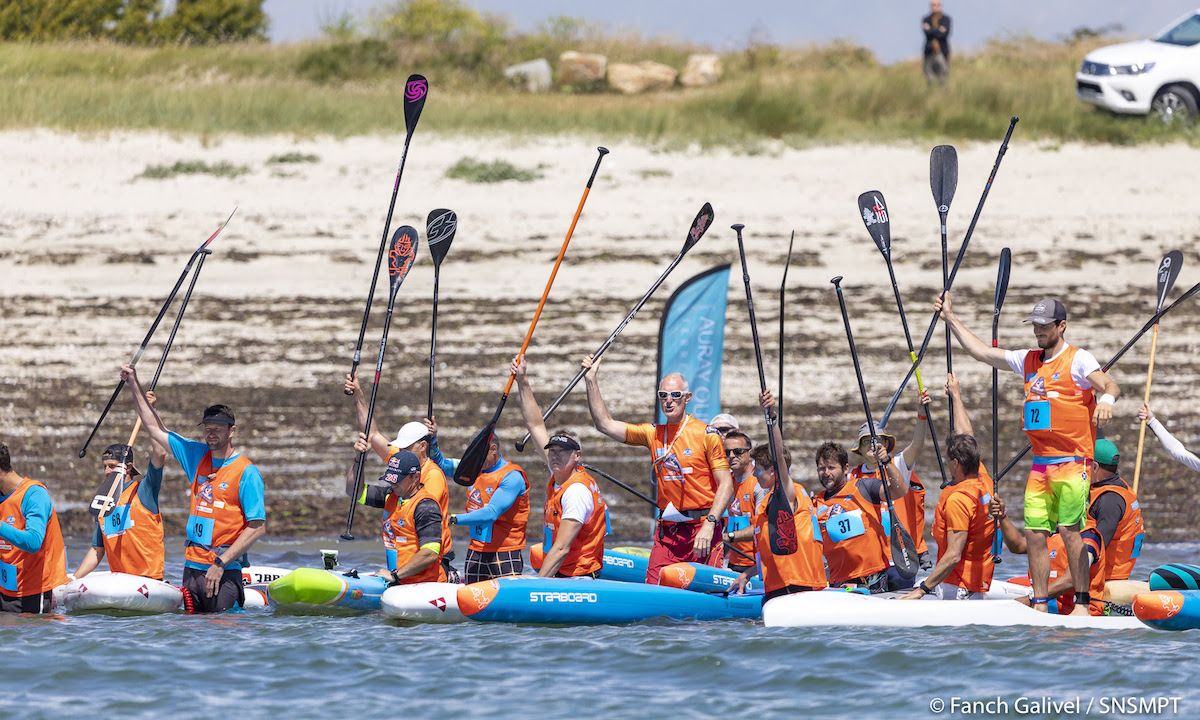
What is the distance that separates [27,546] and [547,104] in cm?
1459

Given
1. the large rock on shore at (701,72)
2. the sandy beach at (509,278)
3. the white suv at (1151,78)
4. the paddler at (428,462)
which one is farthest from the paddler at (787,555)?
the large rock on shore at (701,72)

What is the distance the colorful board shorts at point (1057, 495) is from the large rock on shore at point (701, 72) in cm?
1665

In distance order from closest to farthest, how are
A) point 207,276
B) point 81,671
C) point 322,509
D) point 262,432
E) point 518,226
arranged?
point 81,671 < point 322,509 < point 262,432 < point 207,276 < point 518,226

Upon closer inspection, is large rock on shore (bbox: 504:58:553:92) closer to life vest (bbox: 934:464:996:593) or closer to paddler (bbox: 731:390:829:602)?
paddler (bbox: 731:390:829:602)

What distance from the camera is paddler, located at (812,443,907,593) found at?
10328 millimetres

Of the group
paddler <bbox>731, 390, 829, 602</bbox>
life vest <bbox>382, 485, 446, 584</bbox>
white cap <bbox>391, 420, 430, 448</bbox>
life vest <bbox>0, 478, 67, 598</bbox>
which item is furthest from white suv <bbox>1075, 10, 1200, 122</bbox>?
life vest <bbox>0, 478, 67, 598</bbox>

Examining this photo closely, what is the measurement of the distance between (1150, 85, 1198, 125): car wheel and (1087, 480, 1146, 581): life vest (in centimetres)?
1275

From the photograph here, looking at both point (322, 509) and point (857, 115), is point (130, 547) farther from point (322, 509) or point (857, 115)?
point (857, 115)

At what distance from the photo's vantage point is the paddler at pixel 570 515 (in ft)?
34.6

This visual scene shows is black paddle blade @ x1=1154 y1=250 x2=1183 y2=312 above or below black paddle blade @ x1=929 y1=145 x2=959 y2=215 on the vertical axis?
below

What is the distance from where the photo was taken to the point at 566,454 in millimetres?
10539

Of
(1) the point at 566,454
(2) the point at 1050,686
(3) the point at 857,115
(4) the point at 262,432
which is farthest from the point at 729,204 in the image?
(2) the point at 1050,686

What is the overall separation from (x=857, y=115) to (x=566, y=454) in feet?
44.2

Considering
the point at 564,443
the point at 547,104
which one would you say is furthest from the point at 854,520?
the point at 547,104
